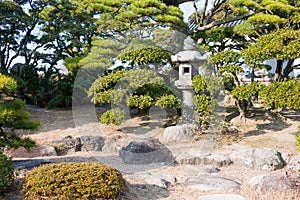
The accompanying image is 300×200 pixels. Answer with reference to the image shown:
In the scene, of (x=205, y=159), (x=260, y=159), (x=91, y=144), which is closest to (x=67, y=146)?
(x=91, y=144)

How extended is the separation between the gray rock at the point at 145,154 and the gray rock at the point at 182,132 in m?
1.21

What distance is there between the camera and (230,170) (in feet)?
15.3

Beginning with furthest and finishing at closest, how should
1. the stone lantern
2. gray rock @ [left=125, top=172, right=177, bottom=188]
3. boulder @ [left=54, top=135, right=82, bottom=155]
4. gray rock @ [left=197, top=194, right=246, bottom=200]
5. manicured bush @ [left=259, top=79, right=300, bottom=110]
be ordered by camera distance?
the stone lantern < manicured bush @ [left=259, top=79, right=300, bottom=110] < boulder @ [left=54, top=135, right=82, bottom=155] < gray rock @ [left=125, top=172, right=177, bottom=188] < gray rock @ [left=197, top=194, right=246, bottom=200]

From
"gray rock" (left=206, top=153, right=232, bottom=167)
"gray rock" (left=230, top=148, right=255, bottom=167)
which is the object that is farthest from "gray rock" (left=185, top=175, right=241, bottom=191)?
"gray rock" (left=230, top=148, right=255, bottom=167)

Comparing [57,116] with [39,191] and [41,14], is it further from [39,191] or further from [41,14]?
[39,191]

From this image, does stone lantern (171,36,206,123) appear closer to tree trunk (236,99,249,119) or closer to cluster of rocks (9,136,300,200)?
tree trunk (236,99,249,119)

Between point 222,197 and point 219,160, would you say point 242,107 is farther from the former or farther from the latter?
point 222,197

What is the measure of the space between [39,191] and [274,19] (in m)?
6.15

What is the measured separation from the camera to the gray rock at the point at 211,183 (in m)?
3.80

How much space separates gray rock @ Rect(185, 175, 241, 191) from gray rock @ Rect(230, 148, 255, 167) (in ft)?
2.76

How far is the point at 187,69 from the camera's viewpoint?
665 centimetres

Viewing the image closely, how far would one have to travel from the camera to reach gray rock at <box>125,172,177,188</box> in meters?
3.98

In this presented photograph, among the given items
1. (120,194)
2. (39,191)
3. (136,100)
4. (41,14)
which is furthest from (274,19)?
(41,14)

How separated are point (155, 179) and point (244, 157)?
1.74m
